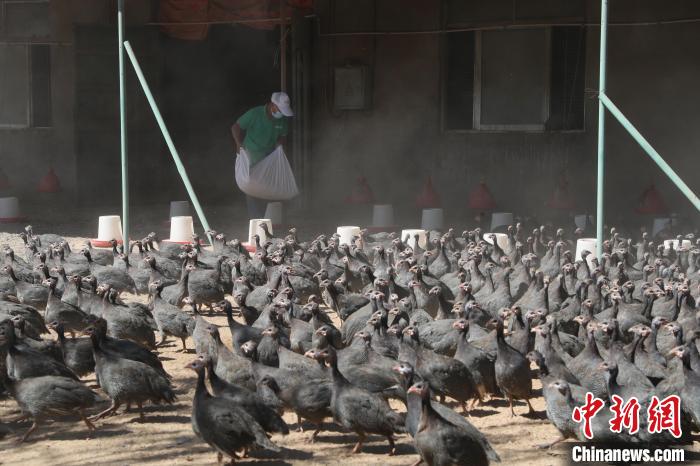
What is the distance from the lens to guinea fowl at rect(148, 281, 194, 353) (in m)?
9.09

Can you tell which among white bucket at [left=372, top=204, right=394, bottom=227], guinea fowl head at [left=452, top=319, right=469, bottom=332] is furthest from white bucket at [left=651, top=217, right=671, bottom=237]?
guinea fowl head at [left=452, top=319, right=469, bottom=332]

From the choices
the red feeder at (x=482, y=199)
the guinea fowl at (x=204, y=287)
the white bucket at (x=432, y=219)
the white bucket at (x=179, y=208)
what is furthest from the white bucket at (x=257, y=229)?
the red feeder at (x=482, y=199)

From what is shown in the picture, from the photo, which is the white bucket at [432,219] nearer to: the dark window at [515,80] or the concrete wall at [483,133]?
the concrete wall at [483,133]

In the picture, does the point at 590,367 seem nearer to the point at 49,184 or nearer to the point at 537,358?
the point at 537,358

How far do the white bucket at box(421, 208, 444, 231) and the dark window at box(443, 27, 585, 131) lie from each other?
1953 millimetres

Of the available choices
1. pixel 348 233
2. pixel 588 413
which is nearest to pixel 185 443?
pixel 588 413

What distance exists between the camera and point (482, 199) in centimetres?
1588

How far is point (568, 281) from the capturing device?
10.3 meters

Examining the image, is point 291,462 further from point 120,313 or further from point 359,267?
point 359,267

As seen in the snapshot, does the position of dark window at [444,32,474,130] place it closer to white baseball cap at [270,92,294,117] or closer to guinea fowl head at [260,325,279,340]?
white baseball cap at [270,92,294,117]

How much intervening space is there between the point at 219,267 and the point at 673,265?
4689 millimetres

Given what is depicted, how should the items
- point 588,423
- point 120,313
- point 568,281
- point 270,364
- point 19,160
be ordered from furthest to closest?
point 19,160 < point 568,281 < point 120,313 < point 270,364 < point 588,423

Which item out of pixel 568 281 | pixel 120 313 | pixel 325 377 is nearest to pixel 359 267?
pixel 568 281

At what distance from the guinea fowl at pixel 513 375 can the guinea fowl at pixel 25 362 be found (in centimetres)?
299
